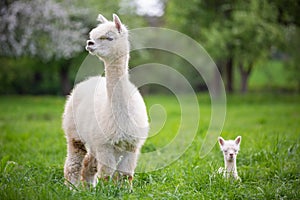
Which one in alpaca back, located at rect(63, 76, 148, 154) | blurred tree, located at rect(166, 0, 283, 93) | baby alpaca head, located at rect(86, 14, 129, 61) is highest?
blurred tree, located at rect(166, 0, 283, 93)

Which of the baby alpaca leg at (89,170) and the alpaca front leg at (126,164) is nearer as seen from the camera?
the alpaca front leg at (126,164)

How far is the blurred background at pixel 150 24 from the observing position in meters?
13.1

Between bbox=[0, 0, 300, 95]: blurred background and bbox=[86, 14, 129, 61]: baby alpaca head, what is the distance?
789 centimetres

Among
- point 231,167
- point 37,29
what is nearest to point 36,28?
point 37,29

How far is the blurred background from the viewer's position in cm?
1309

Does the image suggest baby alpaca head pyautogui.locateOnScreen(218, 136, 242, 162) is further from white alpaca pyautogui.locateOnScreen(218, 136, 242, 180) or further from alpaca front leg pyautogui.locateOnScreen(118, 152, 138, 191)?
alpaca front leg pyautogui.locateOnScreen(118, 152, 138, 191)

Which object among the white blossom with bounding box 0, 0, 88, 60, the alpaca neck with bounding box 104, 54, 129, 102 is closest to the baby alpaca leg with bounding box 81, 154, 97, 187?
the alpaca neck with bounding box 104, 54, 129, 102

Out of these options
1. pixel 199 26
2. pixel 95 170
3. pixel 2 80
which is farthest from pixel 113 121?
pixel 2 80

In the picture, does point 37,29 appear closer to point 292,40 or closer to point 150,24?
point 292,40

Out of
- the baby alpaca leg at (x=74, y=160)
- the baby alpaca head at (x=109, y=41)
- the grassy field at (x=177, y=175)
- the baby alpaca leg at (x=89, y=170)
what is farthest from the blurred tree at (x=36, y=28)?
the baby alpaca head at (x=109, y=41)

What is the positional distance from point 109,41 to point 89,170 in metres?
1.78

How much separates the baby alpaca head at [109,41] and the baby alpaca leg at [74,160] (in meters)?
1.30

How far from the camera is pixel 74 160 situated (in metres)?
5.58

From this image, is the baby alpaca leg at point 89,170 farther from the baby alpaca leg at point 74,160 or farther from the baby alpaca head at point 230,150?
the baby alpaca head at point 230,150
